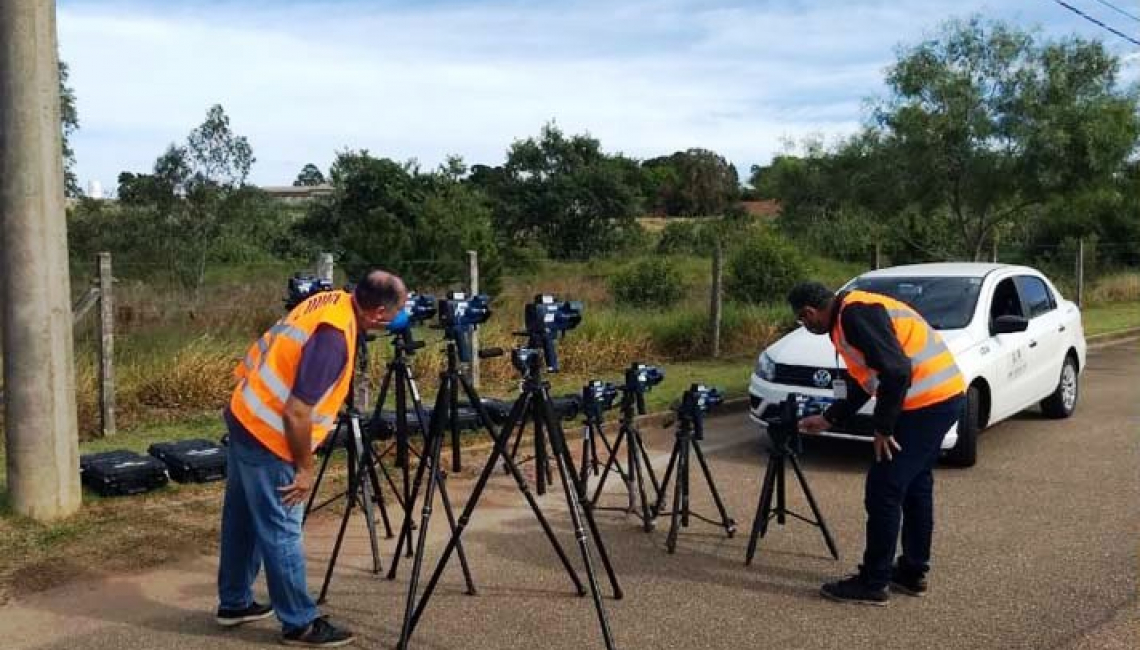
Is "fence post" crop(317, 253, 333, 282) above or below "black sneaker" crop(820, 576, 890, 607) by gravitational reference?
above

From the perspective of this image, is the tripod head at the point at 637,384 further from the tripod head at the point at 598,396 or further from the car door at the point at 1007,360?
the car door at the point at 1007,360

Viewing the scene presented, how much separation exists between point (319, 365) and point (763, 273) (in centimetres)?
1349

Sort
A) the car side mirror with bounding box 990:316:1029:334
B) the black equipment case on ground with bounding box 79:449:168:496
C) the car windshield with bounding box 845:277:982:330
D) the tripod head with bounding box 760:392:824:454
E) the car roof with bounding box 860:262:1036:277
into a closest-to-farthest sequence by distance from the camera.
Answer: the tripod head with bounding box 760:392:824:454, the black equipment case on ground with bounding box 79:449:168:496, the car side mirror with bounding box 990:316:1029:334, the car windshield with bounding box 845:277:982:330, the car roof with bounding box 860:262:1036:277

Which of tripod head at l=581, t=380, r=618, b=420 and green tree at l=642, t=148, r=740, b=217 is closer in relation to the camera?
tripod head at l=581, t=380, r=618, b=420

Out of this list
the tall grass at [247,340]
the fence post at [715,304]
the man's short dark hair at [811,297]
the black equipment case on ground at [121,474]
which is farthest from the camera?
the fence post at [715,304]

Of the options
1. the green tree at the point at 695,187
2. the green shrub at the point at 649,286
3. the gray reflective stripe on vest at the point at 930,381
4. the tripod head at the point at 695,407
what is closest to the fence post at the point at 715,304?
the green shrub at the point at 649,286

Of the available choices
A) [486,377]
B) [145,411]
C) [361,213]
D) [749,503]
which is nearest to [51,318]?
[145,411]

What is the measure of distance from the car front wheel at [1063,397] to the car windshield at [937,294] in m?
1.70

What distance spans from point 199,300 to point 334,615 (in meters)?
7.04

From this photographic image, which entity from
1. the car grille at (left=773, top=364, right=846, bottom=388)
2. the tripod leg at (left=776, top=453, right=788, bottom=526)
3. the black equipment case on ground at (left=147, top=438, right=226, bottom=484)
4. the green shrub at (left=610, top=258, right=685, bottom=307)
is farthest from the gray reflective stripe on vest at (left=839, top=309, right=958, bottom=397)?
the green shrub at (left=610, top=258, right=685, bottom=307)

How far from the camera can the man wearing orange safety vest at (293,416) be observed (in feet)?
13.8

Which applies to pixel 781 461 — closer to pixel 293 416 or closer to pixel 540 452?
pixel 540 452

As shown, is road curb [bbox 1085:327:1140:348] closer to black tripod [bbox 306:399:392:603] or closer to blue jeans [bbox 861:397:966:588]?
blue jeans [bbox 861:397:966:588]

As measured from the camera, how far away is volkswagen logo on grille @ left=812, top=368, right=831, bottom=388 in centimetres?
777
